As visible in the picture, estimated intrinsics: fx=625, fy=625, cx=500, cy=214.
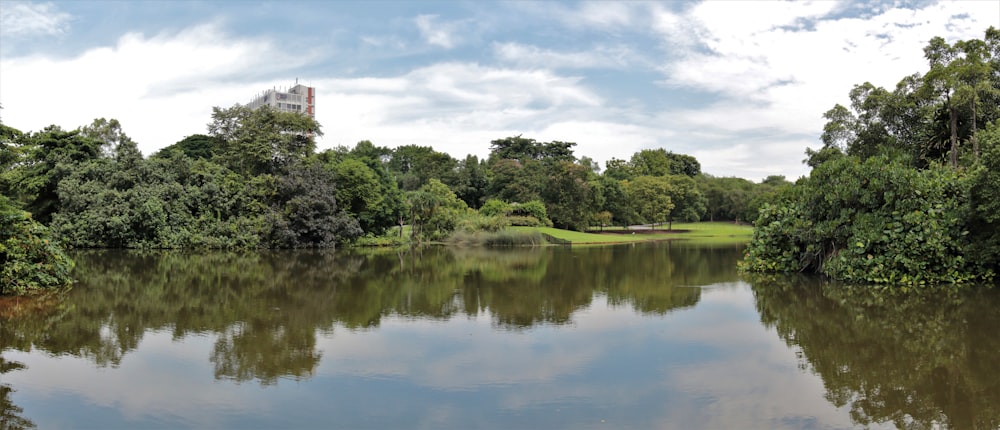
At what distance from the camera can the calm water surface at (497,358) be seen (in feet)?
22.8

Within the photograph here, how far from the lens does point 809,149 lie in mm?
37625

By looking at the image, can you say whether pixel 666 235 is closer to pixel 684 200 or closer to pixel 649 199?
pixel 649 199

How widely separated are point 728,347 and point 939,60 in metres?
23.2

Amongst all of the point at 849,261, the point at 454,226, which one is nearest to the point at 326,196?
the point at 454,226

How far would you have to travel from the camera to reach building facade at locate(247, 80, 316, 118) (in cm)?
10062

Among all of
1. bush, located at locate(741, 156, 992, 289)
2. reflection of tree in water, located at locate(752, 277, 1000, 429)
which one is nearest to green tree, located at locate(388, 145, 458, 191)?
bush, located at locate(741, 156, 992, 289)

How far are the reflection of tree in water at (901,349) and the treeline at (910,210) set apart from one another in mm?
1705

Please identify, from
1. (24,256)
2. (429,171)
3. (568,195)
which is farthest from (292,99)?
(24,256)

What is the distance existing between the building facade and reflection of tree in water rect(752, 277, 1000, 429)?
3771 inches

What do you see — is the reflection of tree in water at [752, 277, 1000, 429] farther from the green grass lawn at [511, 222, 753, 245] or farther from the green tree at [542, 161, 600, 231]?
the green tree at [542, 161, 600, 231]

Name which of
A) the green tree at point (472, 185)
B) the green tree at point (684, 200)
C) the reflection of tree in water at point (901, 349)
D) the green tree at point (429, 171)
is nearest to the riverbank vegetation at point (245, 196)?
the green tree at point (472, 185)

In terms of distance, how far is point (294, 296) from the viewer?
628 inches

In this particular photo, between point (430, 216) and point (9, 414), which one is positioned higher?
point (430, 216)

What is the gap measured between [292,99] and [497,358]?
102 metres
